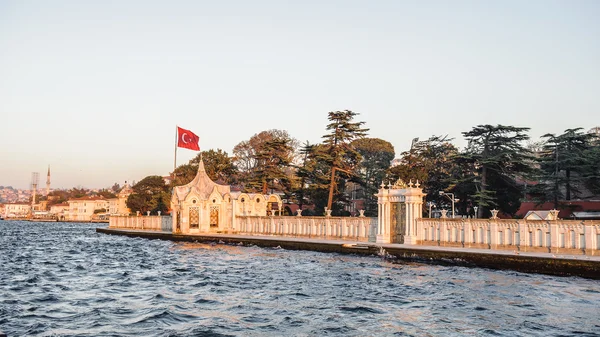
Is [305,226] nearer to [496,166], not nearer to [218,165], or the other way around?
[496,166]

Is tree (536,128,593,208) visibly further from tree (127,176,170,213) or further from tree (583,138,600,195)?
tree (127,176,170,213)

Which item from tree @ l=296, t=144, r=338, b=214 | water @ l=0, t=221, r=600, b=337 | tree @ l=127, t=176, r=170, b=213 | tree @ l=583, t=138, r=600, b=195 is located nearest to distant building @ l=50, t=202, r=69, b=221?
tree @ l=127, t=176, r=170, b=213

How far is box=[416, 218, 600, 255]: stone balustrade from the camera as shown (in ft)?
83.6

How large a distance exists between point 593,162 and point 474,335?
44.4 meters

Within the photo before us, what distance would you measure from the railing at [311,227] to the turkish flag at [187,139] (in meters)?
12.4

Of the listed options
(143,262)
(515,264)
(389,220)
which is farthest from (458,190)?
(143,262)

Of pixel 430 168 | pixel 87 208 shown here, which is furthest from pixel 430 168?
pixel 87 208

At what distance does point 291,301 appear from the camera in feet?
58.1

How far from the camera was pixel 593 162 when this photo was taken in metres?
51.0

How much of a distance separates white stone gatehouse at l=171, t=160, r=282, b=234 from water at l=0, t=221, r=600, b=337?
2335 centimetres

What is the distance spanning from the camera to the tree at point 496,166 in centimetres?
5019

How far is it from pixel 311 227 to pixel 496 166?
19853 mm

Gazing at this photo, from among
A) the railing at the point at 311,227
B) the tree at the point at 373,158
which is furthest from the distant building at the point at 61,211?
the railing at the point at 311,227

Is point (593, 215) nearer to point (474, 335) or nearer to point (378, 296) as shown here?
point (378, 296)
